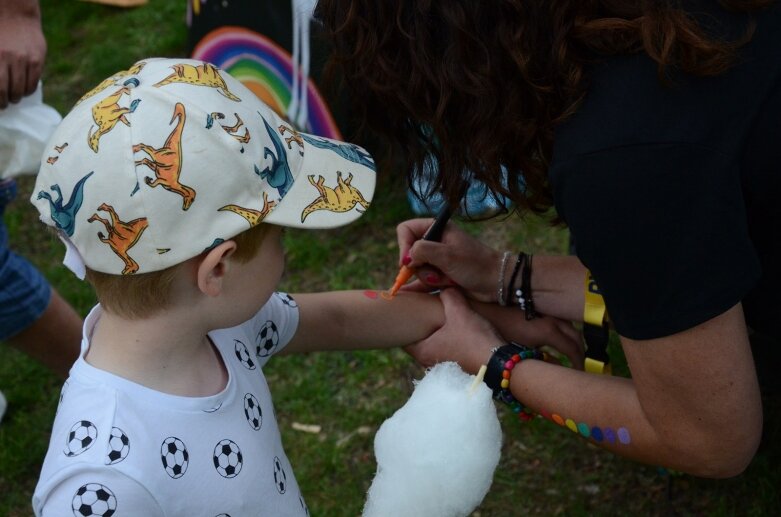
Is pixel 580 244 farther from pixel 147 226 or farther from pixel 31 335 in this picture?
pixel 31 335

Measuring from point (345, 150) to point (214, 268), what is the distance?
354mm

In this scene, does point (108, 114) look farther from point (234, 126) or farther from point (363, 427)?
point (363, 427)

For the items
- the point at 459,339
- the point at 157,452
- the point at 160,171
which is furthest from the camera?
the point at 459,339

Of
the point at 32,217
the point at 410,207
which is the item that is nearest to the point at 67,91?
the point at 32,217

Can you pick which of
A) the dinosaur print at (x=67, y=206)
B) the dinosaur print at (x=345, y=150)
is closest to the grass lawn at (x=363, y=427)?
the dinosaur print at (x=345, y=150)

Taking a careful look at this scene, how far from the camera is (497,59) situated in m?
1.46

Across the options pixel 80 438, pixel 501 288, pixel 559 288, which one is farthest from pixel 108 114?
pixel 559 288

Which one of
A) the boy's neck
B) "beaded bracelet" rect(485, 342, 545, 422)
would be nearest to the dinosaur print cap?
the boy's neck

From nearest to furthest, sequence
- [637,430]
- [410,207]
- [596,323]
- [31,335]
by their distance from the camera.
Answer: [637,430] < [596,323] < [31,335] < [410,207]

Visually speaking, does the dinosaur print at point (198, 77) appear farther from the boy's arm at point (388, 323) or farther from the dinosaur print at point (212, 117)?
the boy's arm at point (388, 323)

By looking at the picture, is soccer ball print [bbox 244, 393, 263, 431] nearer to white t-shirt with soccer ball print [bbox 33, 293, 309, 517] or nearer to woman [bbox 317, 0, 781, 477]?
white t-shirt with soccer ball print [bbox 33, 293, 309, 517]

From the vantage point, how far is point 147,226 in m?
1.36

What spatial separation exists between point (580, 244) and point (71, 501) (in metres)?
0.88

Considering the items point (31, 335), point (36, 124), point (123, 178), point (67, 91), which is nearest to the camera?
point (123, 178)
